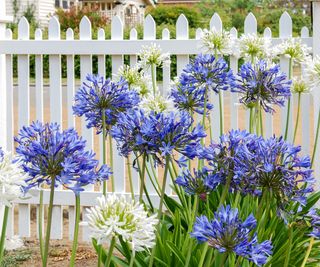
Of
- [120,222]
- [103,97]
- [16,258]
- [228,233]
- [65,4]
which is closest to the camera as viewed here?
[120,222]

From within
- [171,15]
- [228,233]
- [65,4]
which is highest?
[65,4]

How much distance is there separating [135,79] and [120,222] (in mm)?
1817

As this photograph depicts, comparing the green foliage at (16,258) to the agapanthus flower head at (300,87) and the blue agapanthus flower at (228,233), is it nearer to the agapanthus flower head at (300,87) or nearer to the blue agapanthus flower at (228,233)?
the agapanthus flower head at (300,87)

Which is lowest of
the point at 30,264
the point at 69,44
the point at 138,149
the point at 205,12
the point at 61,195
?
the point at 30,264

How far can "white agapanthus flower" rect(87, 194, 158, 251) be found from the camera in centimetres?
129

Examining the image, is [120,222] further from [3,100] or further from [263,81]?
[3,100]

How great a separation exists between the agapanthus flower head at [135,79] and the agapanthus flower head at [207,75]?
0.47 m

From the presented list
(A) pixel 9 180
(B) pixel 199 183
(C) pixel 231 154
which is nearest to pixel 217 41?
(B) pixel 199 183

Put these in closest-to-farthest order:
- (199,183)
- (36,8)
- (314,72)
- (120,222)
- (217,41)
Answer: (120,222)
(199,183)
(314,72)
(217,41)
(36,8)

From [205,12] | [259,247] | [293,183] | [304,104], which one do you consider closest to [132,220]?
[259,247]

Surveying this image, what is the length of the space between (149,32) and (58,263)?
170 centimetres

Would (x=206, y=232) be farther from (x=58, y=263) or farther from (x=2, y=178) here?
(x=58, y=263)

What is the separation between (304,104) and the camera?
489 centimetres

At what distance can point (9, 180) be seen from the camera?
1360mm
